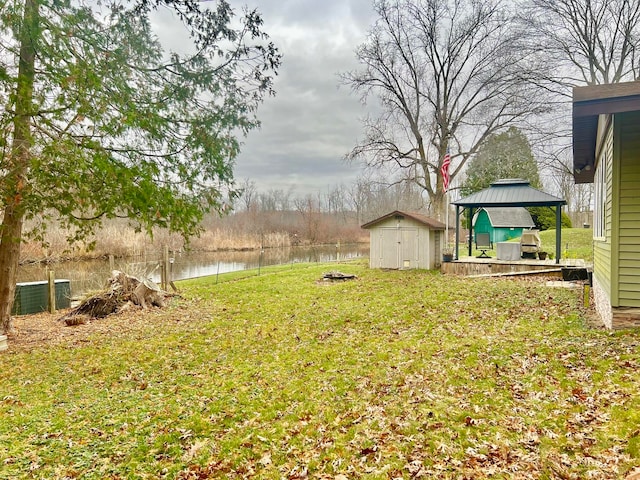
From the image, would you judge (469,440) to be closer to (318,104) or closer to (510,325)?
(510,325)

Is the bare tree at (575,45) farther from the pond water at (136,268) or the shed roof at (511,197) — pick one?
the pond water at (136,268)

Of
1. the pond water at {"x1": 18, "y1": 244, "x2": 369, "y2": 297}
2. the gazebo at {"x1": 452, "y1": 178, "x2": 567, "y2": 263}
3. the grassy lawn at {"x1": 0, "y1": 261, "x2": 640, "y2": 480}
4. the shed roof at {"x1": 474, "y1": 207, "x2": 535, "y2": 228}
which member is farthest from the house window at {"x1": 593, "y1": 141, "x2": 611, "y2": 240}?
the shed roof at {"x1": 474, "y1": 207, "x2": 535, "y2": 228}

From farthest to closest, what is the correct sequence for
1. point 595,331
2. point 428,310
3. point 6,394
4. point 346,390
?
point 428,310 → point 595,331 → point 6,394 → point 346,390

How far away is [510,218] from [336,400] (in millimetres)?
23469

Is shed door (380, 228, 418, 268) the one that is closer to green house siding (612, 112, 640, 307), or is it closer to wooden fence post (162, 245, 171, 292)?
wooden fence post (162, 245, 171, 292)

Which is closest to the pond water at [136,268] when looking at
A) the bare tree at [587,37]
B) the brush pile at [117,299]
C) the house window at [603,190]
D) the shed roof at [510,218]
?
the brush pile at [117,299]

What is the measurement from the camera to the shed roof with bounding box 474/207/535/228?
2342 cm

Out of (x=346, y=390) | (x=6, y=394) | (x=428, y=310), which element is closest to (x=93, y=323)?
(x=6, y=394)

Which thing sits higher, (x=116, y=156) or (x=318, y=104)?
(x=318, y=104)

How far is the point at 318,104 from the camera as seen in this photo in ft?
71.3

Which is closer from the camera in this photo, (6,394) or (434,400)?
(434,400)

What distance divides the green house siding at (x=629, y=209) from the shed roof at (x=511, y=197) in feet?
26.1

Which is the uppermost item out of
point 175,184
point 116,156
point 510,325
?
point 116,156

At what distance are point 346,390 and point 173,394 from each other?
203cm
